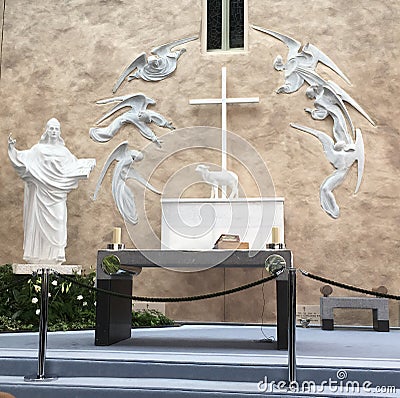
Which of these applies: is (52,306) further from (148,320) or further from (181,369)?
Answer: (181,369)

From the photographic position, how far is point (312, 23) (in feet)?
32.3

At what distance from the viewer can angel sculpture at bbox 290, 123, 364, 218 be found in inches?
364

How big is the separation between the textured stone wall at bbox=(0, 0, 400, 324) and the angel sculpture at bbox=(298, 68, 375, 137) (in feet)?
0.42

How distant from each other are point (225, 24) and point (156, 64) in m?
1.44

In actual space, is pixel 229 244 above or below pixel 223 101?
below

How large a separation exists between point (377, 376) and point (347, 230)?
517cm

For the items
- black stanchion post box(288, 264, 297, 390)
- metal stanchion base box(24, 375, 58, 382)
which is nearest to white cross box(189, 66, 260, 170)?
black stanchion post box(288, 264, 297, 390)

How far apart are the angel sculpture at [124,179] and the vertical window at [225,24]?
225 cm

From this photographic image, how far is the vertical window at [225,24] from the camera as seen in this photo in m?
10.3

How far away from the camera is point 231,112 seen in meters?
9.79

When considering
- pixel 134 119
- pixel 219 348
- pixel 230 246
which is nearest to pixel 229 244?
pixel 230 246

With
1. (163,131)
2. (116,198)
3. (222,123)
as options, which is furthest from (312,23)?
(116,198)

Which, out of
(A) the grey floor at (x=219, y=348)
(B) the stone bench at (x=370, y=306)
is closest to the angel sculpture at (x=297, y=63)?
(B) the stone bench at (x=370, y=306)

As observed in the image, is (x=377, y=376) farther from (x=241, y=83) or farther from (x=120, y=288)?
(x=241, y=83)
